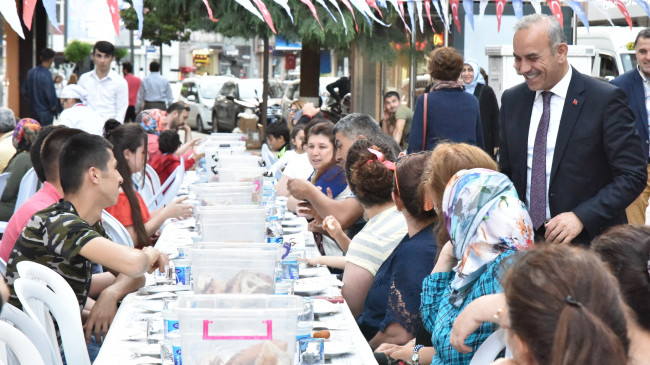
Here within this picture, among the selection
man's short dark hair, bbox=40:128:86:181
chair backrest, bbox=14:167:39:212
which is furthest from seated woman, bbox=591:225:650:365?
chair backrest, bbox=14:167:39:212

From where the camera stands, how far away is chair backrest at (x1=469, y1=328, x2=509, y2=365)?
280 centimetres

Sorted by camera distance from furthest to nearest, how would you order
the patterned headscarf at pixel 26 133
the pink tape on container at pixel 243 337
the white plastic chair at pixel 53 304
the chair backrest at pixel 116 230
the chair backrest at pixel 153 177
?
the chair backrest at pixel 153 177, the patterned headscarf at pixel 26 133, the chair backrest at pixel 116 230, the white plastic chair at pixel 53 304, the pink tape on container at pixel 243 337

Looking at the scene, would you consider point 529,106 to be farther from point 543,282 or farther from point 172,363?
point 543,282

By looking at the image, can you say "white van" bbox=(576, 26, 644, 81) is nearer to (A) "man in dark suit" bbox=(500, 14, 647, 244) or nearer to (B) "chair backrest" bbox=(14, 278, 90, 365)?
(A) "man in dark suit" bbox=(500, 14, 647, 244)

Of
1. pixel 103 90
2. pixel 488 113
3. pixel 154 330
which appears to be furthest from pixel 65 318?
pixel 103 90

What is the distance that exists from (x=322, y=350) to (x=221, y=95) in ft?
70.2

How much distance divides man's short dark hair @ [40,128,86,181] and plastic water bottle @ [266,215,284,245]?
42.4 inches

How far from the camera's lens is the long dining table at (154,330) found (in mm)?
2922

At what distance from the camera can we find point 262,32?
1134cm

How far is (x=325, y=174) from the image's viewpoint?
634 cm

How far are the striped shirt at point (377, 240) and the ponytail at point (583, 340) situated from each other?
2481mm

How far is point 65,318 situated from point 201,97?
22057mm

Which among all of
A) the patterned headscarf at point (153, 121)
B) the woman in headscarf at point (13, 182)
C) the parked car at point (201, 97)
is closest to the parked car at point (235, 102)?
the parked car at point (201, 97)

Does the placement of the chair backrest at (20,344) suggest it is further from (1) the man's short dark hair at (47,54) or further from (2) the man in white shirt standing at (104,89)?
(1) the man's short dark hair at (47,54)
